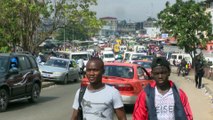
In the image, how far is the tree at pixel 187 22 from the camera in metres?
49.4

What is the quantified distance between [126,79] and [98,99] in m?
9.71

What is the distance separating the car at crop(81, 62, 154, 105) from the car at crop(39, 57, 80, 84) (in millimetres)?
12314

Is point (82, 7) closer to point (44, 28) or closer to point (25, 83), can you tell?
point (44, 28)

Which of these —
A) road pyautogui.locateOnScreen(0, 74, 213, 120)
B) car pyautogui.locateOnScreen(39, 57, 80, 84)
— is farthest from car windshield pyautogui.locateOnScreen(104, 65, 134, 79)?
car pyautogui.locateOnScreen(39, 57, 80, 84)

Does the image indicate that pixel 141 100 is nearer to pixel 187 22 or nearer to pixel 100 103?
pixel 100 103

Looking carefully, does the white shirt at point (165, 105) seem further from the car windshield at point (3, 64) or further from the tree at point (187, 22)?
the tree at point (187, 22)

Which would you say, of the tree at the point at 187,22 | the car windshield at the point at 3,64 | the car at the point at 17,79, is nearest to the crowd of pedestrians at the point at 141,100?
the car at the point at 17,79

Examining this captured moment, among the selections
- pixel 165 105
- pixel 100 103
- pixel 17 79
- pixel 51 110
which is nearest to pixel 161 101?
pixel 165 105

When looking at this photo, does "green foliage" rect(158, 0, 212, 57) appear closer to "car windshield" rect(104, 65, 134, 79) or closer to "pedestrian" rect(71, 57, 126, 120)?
"car windshield" rect(104, 65, 134, 79)

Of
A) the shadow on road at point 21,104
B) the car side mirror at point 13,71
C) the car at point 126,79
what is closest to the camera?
the car at point 126,79

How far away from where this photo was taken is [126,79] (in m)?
14.4

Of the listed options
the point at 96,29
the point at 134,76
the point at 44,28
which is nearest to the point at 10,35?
the point at 44,28

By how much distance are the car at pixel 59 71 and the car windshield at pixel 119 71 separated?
1267 cm

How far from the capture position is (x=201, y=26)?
162 feet
